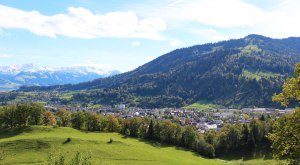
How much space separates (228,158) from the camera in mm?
146250

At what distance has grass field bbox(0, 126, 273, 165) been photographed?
365 feet

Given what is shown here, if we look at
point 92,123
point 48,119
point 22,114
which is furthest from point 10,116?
point 92,123

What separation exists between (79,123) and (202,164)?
7094 cm

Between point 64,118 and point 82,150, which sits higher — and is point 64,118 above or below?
above

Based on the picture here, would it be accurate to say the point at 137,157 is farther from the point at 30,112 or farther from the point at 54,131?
the point at 30,112

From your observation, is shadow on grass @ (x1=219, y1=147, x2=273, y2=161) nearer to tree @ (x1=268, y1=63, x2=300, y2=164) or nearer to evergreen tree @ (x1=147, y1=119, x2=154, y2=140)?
evergreen tree @ (x1=147, y1=119, x2=154, y2=140)

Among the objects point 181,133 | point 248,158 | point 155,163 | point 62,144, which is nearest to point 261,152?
point 248,158

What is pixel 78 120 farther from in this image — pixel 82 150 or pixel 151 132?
pixel 82 150

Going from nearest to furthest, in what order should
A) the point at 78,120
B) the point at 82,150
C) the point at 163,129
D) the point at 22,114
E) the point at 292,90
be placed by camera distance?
1. the point at 292,90
2. the point at 82,150
3. the point at 22,114
4. the point at 163,129
5. the point at 78,120

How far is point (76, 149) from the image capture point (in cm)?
Result: 10381

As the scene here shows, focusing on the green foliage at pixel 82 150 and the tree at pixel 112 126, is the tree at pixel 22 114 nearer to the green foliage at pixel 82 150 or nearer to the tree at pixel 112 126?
the green foliage at pixel 82 150

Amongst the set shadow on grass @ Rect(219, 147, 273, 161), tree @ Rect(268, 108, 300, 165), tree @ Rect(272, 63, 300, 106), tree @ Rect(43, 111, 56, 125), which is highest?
tree @ Rect(272, 63, 300, 106)

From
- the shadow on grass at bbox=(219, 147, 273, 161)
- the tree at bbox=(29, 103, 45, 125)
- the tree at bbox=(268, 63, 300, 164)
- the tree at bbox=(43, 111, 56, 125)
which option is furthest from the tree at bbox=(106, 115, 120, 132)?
the tree at bbox=(268, 63, 300, 164)

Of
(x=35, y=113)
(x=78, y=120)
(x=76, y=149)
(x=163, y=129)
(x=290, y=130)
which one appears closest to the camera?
(x=290, y=130)
